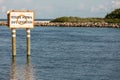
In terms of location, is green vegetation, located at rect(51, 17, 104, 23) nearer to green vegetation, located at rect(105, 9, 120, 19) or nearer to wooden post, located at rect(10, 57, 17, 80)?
green vegetation, located at rect(105, 9, 120, 19)

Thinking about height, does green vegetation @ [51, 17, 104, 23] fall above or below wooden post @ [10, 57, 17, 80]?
below

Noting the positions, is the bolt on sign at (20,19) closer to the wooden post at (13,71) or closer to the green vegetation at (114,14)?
the wooden post at (13,71)

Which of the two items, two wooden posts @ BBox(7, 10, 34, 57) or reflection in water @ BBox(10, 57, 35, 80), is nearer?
reflection in water @ BBox(10, 57, 35, 80)

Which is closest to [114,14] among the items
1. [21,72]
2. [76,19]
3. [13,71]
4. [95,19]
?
[95,19]

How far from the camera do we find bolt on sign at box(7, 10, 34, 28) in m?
42.5

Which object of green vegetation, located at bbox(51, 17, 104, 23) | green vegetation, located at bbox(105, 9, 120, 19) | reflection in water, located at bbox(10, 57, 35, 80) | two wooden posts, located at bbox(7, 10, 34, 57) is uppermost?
two wooden posts, located at bbox(7, 10, 34, 57)

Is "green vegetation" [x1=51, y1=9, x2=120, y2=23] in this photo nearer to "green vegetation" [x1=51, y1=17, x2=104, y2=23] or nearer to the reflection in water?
"green vegetation" [x1=51, y1=17, x2=104, y2=23]

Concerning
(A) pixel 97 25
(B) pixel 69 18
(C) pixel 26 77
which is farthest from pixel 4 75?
(B) pixel 69 18

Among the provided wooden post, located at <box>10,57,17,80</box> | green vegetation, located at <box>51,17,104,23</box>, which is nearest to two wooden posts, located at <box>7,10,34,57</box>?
wooden post, located at <box>10,57,17,80</box>

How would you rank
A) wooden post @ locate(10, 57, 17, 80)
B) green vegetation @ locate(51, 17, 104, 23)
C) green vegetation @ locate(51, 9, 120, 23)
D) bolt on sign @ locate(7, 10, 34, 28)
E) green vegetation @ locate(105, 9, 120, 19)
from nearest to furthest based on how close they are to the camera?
wooden post @ locate(10, 57, 17, 80) < bolt on sign @ locate(7, 10, 34, 28) < green vegetation @ locate(51, 9, 120, 23) < green vegetation @ locate(105, 9, 120, 19) < green vegetation @ locate(51, 17, 104, 23)

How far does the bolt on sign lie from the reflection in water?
10.9 ft

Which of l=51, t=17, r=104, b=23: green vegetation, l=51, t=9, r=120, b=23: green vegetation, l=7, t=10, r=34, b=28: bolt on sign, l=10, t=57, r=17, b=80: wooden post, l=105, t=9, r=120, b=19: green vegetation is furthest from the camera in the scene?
l=51, t=17, r=104, b=23: green vegetation

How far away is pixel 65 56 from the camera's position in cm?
4881

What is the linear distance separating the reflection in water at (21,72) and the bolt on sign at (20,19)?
333 centimetres
